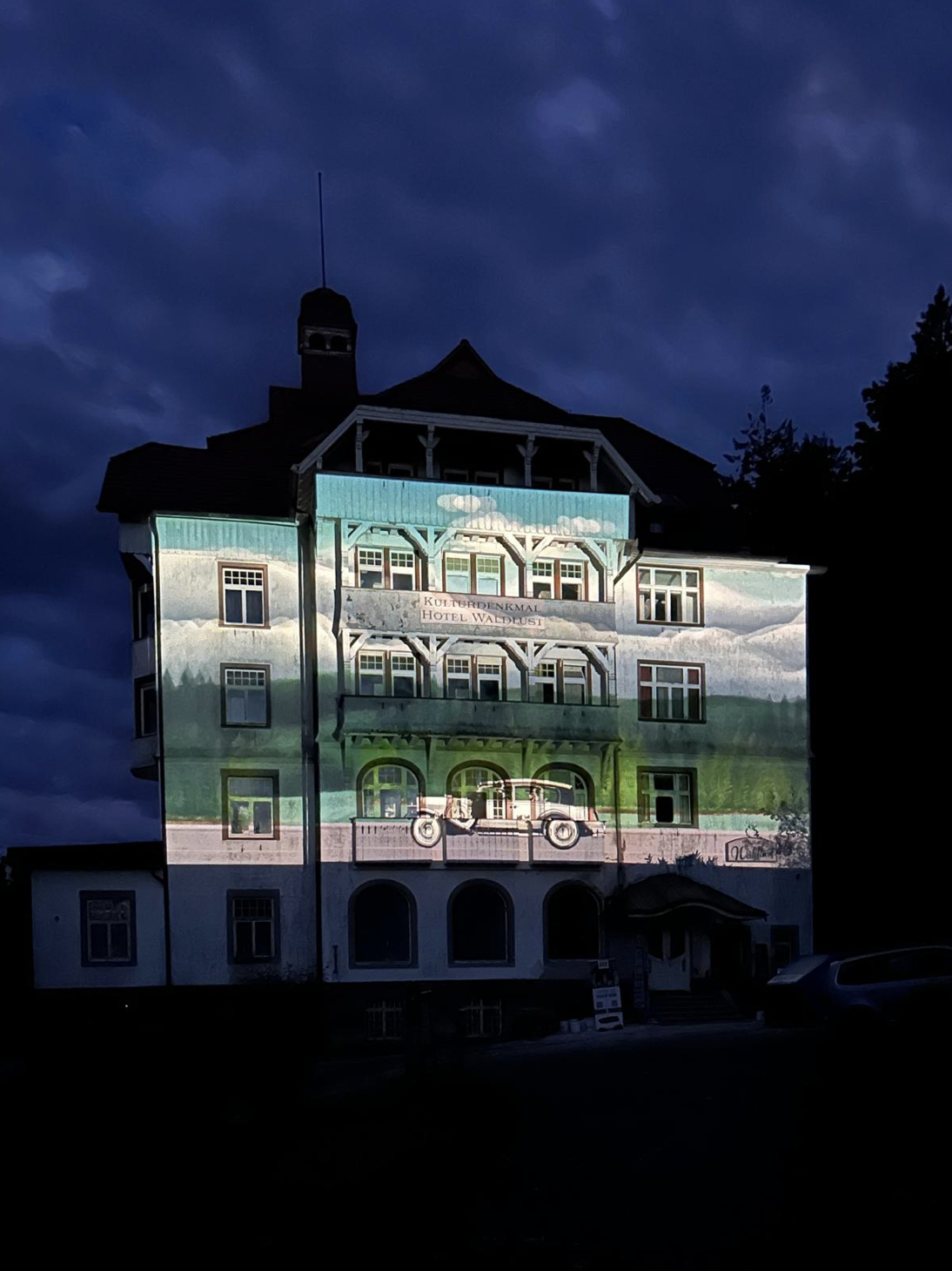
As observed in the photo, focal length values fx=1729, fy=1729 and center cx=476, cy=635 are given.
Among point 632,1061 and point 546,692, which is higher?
point 546,692

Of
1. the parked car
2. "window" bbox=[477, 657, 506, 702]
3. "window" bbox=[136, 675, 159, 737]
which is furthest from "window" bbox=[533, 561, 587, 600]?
the parked car

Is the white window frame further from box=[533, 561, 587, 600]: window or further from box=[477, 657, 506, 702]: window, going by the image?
box=[477, 657, 506, 702]: window

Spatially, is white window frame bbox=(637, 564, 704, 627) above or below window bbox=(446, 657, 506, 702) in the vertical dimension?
above

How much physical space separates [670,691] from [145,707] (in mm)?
15066

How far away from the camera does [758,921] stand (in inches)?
1961

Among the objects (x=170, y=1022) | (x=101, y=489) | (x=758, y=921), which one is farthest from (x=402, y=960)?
(x=101, y=489)

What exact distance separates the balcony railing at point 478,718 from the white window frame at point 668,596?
3563 mm

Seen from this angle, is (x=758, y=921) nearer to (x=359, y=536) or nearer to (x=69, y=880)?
(x=359, y=536)

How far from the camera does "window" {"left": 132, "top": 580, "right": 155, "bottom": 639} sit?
48781 mm

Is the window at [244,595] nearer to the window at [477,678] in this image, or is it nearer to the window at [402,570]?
the window at [402,570]

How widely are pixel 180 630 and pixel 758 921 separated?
60.6 ft

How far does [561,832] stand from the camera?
158 ft

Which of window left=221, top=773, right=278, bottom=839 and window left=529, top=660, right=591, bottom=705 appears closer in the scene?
window left=221, top=773, right=278, bottom=839

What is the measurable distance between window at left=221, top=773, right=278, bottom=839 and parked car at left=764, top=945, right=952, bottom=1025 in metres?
15.4
